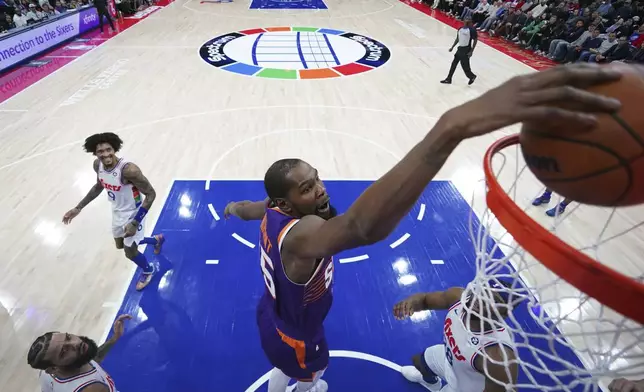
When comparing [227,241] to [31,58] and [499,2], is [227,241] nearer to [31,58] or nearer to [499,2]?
[31,58]

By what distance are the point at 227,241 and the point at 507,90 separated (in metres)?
3.88

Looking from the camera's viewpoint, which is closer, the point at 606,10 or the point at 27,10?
the point at 606,10

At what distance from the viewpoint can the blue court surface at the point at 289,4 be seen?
1673 cm

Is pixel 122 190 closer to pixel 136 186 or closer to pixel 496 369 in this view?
pixel 136 186

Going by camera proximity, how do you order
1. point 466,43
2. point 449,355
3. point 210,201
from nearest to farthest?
point 449,355 → point 210,201 → point 466,43

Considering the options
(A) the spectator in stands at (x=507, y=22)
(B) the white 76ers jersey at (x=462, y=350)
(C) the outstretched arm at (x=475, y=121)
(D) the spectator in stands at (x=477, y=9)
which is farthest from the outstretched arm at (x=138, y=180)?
(D) the spectator in stands at (x=477, y=9)

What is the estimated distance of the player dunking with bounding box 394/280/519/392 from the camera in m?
2.00

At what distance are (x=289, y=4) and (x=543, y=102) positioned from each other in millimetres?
18451

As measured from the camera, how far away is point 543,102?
0.85 m

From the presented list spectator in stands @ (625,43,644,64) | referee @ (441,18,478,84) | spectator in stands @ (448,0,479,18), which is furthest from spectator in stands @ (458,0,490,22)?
referee @ (441,18,478,84)

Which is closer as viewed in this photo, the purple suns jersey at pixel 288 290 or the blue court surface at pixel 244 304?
the purple suns jersey at pixel 288 290

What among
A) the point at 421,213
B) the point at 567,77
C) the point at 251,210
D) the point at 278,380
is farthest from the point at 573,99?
the point at 421,213

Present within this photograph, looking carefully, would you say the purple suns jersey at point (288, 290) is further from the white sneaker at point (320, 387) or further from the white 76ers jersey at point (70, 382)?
the white 76ers jersey at point (70, 382)

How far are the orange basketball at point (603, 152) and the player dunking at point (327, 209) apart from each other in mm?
101
